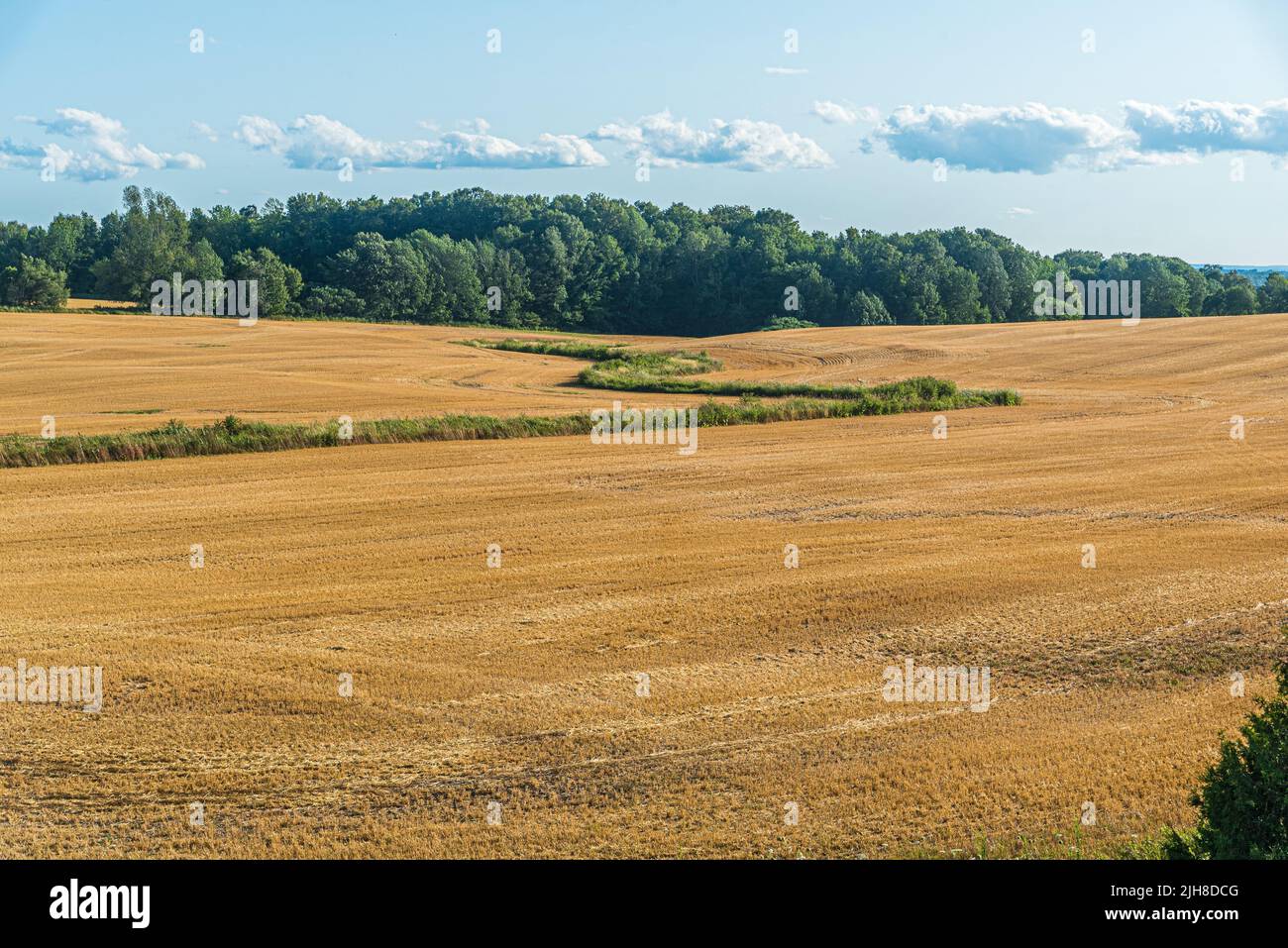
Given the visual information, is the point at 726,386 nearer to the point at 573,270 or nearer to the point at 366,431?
the point at 366,431

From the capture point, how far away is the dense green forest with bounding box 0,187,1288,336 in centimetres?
10638

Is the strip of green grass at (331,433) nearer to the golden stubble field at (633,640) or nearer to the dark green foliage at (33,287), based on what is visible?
the golden stubble field at (633,640)

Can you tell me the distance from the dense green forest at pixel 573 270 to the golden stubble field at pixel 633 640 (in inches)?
2871

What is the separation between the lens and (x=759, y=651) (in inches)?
615

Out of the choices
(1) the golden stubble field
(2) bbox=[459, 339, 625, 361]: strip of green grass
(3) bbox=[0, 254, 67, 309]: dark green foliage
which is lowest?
(1) the golden stubble field

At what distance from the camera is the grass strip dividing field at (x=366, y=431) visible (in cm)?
3212

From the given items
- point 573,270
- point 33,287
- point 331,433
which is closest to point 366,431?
point 331,433

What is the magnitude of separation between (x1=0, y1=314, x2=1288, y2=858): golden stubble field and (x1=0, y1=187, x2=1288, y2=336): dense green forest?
239 ft

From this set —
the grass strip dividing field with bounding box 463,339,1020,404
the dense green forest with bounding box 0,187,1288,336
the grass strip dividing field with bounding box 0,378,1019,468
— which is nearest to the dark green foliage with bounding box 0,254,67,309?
the dense green forest with bounding box 0,187,1288,336

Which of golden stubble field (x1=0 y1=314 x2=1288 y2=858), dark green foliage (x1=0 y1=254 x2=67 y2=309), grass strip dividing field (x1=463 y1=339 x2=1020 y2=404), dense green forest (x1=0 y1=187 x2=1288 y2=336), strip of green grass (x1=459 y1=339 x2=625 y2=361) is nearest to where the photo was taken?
golden stubble field (x1=0 y1=314 x2=1288 y2=858)

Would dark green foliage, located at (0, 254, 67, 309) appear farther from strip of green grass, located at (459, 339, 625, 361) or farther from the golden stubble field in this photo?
the golden stubble field

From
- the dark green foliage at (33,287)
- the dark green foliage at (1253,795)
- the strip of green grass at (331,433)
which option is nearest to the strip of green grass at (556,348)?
the strip of green grass at (331,433)
